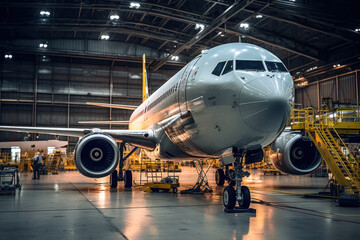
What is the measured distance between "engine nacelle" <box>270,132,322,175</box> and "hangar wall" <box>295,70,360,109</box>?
1840 centimetres

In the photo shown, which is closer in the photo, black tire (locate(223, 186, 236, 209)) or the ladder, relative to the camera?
black tire (locate(223, 186, 236, 209))

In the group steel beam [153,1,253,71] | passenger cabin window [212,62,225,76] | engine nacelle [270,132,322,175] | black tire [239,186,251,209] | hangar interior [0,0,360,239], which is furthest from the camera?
steel beam [153,1,253,71]

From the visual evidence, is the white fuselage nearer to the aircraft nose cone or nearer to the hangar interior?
the aircraft nose cone

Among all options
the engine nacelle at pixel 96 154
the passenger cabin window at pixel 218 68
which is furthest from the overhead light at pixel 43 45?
the passenger cabin window at pixel 218 68

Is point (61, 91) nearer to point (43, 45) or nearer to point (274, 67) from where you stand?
point (43, 45)

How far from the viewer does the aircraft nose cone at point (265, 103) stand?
724 centimetres

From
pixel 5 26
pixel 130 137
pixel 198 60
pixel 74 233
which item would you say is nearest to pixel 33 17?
pixel 5 26

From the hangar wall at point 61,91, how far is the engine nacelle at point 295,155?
107 ft

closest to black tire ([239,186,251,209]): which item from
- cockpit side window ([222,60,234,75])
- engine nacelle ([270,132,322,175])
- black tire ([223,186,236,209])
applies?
black tire ([223,186,236,209])

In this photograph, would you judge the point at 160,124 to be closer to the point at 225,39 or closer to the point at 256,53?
the point at 256,53

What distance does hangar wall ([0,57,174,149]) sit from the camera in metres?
40.2

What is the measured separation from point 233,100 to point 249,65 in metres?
1.00

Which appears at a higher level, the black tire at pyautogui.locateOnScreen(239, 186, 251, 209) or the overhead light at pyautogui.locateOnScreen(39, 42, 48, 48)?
the overhead light at pyautogui.locateOnScreen(39, 42, 48, 48)

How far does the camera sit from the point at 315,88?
3891 cm
